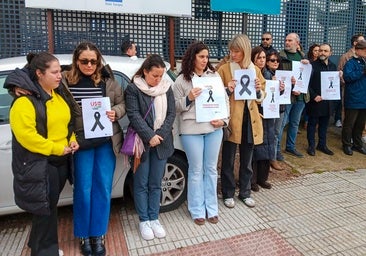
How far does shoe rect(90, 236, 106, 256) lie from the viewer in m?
3.21

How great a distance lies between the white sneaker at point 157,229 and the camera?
3533 millimetres

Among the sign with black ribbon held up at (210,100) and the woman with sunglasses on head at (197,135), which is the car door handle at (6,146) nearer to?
the woman with sunglasses on head at (197,135)

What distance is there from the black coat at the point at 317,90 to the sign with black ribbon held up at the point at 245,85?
7.78 ft

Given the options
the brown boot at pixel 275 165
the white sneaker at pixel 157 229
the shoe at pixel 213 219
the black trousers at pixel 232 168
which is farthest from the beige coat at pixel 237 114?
the brown boot at pixel 275 165

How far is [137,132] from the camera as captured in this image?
10.6ft

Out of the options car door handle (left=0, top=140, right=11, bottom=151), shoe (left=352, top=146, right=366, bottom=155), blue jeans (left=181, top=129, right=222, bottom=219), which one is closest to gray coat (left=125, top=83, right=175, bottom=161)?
blue jeans (left=181, top=129, right=222, bottom=219)

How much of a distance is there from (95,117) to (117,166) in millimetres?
804

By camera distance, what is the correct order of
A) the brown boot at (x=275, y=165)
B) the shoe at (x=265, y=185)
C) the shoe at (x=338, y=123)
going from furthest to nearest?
the shoe at (x=338, y=123), the brown boot at (x=275, y=165), the shoe at (x=265, y=185)

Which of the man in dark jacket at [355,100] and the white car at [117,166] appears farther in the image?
the man in dark jacket at [355,100]

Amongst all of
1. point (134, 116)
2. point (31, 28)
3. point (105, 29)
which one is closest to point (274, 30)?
point (105, 29)

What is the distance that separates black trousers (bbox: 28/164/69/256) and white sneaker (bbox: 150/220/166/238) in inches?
38.3

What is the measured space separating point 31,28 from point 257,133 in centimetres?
386

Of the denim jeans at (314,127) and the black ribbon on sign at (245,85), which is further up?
the black ribbon on sign at (245,85)

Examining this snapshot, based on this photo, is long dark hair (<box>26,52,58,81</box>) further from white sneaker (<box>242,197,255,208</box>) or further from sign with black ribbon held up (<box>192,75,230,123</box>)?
white sneaker (<box>242,197,255,208</box>)
